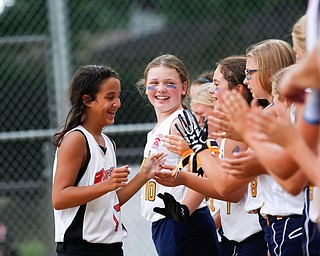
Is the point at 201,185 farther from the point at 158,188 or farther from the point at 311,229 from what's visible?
the point at 311,229

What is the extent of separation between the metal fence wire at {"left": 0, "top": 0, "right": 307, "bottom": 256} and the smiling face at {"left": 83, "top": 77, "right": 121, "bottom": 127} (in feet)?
9.81

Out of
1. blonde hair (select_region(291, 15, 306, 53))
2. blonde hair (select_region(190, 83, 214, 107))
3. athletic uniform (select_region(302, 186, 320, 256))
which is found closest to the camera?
blonde hair (select_region(291, 15, 306, 53))

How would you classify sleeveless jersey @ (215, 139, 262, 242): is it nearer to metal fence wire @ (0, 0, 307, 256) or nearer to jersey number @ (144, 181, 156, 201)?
jersey number @ (144, 181, 156, 201)

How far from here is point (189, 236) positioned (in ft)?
15.9

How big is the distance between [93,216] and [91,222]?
1.6 inches

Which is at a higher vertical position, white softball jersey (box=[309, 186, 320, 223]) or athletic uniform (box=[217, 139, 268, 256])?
athletic uniform (box=[217, 139, 268, 256])

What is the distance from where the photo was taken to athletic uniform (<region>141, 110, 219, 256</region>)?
191 inches

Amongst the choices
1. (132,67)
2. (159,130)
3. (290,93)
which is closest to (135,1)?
(132,67)

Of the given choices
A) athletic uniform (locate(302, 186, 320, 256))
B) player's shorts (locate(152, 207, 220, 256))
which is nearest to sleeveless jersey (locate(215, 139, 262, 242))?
player's shorts (locate(152, 207, 220, 256))

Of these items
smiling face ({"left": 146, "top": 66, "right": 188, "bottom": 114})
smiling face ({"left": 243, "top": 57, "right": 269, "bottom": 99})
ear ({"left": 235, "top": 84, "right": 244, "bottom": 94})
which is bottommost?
smiling face ({"left": 243, "top": 57, "right": 269, "bottom": 99})

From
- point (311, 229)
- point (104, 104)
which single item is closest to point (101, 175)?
point (104, 104)

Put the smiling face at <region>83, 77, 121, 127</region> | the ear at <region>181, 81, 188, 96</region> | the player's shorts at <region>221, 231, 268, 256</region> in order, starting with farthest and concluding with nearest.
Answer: the ear at <region>181, 81, 188, 96</region> → the player's shorts at <region>221, 231, 268, 256</region> → the smiling face at <region>83, 77, 121, 127</region>

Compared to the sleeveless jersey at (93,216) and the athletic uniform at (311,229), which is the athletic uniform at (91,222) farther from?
the athletic uniform at (311,229)

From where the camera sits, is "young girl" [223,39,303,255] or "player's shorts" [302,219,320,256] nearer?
"player's shorts" [302,219,320,256]
